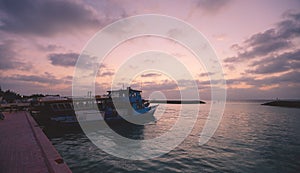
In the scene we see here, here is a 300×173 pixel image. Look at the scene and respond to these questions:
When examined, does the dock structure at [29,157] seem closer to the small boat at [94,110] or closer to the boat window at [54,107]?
the small boat at [94,110]

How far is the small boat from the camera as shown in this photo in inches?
918

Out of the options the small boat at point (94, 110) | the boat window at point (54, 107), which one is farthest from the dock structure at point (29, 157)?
Answer: the boat window at point (54, 107)

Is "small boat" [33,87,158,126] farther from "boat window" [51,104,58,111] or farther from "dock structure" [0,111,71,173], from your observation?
"dock structure" [0,111,71,173]

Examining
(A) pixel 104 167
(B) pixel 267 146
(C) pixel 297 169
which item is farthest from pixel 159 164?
(B) pixel 267 146

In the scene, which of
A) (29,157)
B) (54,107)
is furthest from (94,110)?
(29,157)

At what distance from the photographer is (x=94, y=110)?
85.0 ft

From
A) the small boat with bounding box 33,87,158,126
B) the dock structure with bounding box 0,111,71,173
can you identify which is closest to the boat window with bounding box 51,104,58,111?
the small boat with bounding box 33,87,158,126

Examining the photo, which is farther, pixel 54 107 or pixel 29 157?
pixel 54 107

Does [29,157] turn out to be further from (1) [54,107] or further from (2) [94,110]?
(2) [94,110]

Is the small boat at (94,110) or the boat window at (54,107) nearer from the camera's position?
the small boat at (94,110)

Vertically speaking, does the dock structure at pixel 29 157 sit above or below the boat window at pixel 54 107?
below

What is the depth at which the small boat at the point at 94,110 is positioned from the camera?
76.5 ft

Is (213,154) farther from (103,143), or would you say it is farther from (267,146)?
(103,143)

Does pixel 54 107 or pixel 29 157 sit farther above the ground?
pixel 54 107
